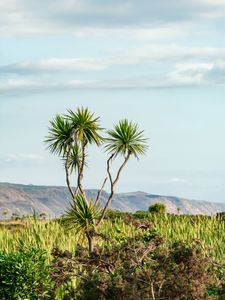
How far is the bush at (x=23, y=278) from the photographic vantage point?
13992mm

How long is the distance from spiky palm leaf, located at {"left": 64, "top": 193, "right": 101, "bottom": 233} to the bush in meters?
10.2

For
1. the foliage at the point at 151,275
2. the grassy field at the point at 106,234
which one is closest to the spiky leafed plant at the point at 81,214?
the grassy field at the point at 106,234

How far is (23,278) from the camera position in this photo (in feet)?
46.0

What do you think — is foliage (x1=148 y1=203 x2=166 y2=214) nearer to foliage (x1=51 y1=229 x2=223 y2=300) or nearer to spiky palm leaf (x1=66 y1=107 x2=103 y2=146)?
spiky palm leaf (x1=66 y1=107 x2=103 y2=146)

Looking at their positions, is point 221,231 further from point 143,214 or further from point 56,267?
point 56,267

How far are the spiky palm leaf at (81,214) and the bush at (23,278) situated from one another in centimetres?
1020

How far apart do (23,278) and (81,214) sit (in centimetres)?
1050

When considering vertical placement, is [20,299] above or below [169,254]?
below

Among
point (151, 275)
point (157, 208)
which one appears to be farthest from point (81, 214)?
point (157, 208)

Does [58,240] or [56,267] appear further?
[58,240]

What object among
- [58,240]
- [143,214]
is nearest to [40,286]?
[58,240]

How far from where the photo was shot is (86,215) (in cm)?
2452

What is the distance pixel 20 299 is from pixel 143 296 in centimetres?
269

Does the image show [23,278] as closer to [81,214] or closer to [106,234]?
[81,214]
